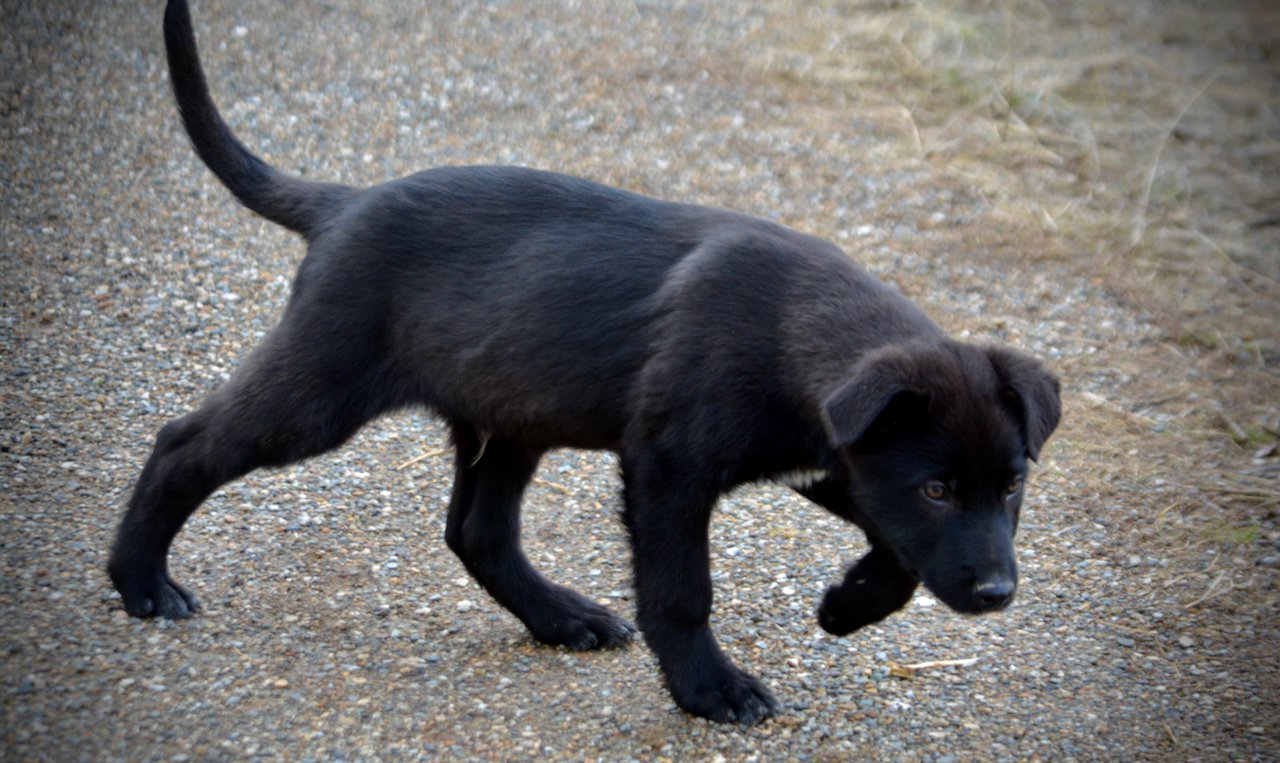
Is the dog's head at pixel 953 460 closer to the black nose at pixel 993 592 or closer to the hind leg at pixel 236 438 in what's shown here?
the black nose at pixel 993 592

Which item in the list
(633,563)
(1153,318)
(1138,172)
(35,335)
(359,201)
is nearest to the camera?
(633,563)

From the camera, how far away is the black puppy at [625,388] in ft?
12.1

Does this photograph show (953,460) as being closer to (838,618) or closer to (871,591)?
(871,591)

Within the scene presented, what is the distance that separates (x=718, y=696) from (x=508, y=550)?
104 centimetres

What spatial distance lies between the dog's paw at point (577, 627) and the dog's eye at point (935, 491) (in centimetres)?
139

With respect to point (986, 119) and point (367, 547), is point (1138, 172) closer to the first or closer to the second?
point (986, 119)

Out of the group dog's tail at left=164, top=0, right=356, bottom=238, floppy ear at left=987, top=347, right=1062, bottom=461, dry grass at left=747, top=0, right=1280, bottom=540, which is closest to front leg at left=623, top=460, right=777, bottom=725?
floppy ear at left=987, top=347, right=1062, bottom=461

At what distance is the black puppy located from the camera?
368cm

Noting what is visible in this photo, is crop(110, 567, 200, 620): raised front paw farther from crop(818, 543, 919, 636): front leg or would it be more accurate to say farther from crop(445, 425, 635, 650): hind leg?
crop(818, 543, 919, 636): front leg

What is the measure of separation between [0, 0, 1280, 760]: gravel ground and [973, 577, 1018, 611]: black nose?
0.58m

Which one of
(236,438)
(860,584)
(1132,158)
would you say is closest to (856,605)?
(860,584)

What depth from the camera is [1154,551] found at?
5227 millimetres

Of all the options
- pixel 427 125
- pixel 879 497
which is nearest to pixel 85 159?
pixel 427 125

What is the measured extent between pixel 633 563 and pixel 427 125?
583cm
